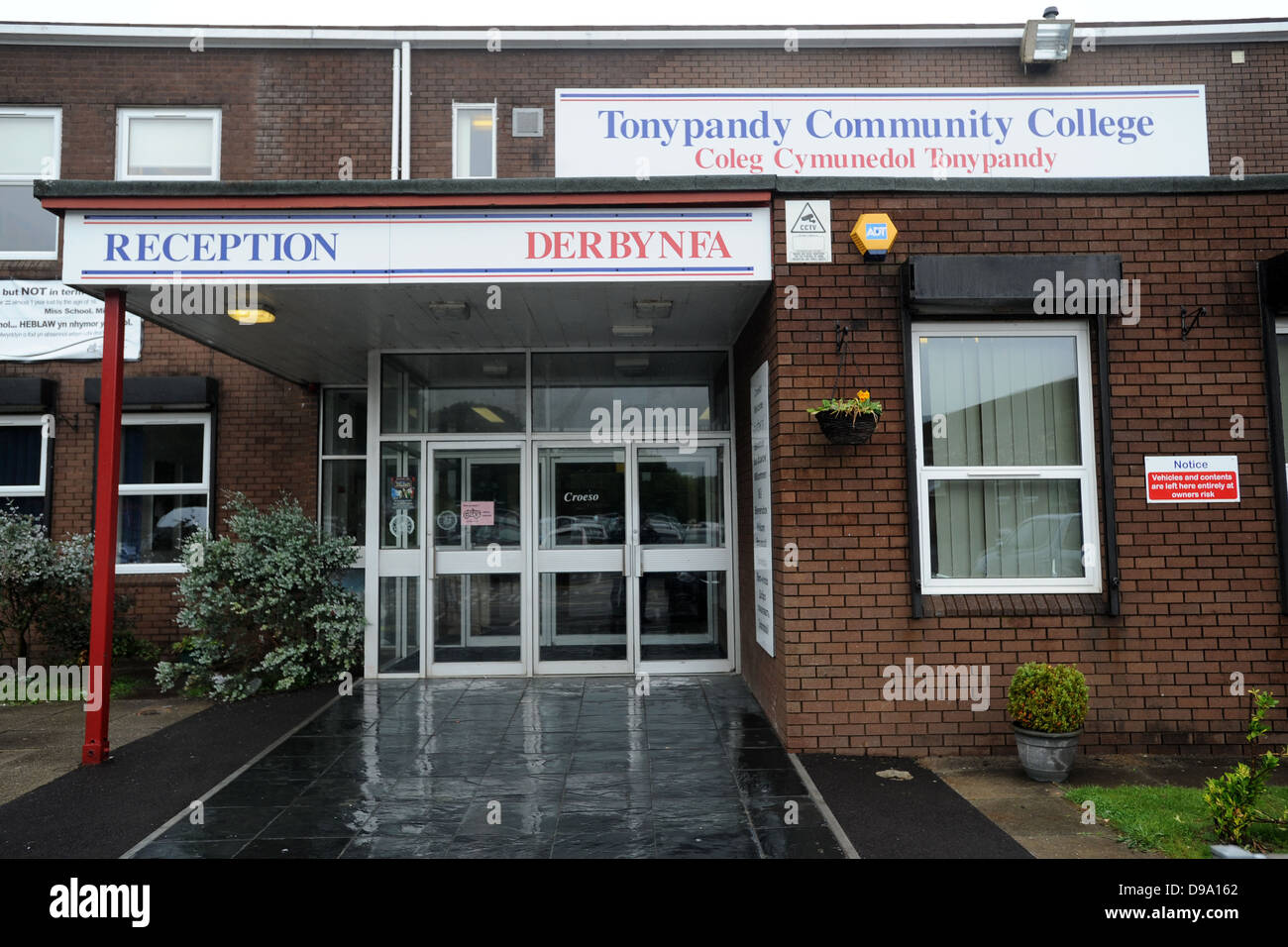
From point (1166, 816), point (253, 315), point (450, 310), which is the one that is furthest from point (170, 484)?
point (1166, 816)

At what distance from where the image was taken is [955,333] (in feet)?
19.9

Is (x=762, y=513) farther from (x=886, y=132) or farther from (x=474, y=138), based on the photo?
(x=474, y=138)

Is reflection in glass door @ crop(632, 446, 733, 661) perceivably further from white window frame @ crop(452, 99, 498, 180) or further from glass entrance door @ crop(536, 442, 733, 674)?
white window frame @ crop(452, 99, 498, 180)

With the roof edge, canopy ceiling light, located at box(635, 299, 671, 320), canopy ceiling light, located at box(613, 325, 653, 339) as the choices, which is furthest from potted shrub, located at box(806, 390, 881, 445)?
canopy ceiling light, located at box(613, 325, 653, 339)

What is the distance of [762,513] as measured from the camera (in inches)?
261

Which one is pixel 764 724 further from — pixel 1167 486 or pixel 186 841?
pixel 186 841

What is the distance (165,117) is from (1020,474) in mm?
10028

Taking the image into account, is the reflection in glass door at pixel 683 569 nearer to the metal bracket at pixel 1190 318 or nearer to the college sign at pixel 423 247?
the college sign at pixel 423 247

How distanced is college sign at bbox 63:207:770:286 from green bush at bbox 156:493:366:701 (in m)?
2.96

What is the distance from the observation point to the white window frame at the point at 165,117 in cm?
976

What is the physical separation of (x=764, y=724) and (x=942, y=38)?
844 centimetres

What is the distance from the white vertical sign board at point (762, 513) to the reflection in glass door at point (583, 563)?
172cm

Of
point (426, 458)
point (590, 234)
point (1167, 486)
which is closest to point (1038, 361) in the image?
point (1167, 486)

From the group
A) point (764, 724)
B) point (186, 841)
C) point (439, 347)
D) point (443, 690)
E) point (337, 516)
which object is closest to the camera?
point (186, 841)
